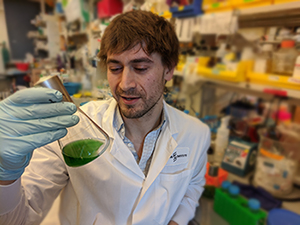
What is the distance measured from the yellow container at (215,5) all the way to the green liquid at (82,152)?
1.13 m

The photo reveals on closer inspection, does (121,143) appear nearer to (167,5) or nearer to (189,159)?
(189,159)

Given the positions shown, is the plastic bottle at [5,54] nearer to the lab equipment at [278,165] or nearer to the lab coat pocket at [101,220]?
the lab coat pocket at [101,220]

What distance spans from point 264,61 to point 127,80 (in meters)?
0.97

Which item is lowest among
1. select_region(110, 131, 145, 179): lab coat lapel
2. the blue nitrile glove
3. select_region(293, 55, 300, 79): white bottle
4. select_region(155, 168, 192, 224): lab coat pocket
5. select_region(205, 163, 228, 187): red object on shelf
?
select_region(205, 163, 228, 187): red object on shelf

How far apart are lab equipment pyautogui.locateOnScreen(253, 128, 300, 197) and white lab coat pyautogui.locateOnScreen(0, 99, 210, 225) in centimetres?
62

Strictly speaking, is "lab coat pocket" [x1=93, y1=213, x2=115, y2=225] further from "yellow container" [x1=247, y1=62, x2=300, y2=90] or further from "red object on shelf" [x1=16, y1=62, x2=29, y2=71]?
"yellow container" [x1=247, y1=62, x2=300, y2=90]

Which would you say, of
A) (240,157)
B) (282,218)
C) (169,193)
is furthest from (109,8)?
(282,218)

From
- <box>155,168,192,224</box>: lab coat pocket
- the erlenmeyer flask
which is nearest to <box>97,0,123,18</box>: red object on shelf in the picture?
the erlenmeyer flask

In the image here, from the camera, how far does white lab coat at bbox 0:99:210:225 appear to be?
2.67ft

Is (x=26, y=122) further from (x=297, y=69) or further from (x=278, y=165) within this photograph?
(x=278, y=165)

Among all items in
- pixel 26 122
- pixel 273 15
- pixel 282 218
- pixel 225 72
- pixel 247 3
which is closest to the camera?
pixel 26 122

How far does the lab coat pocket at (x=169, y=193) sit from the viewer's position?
0.91 meters

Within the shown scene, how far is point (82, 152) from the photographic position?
25.2 inches

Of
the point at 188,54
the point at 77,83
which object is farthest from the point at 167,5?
the point at 77,83
